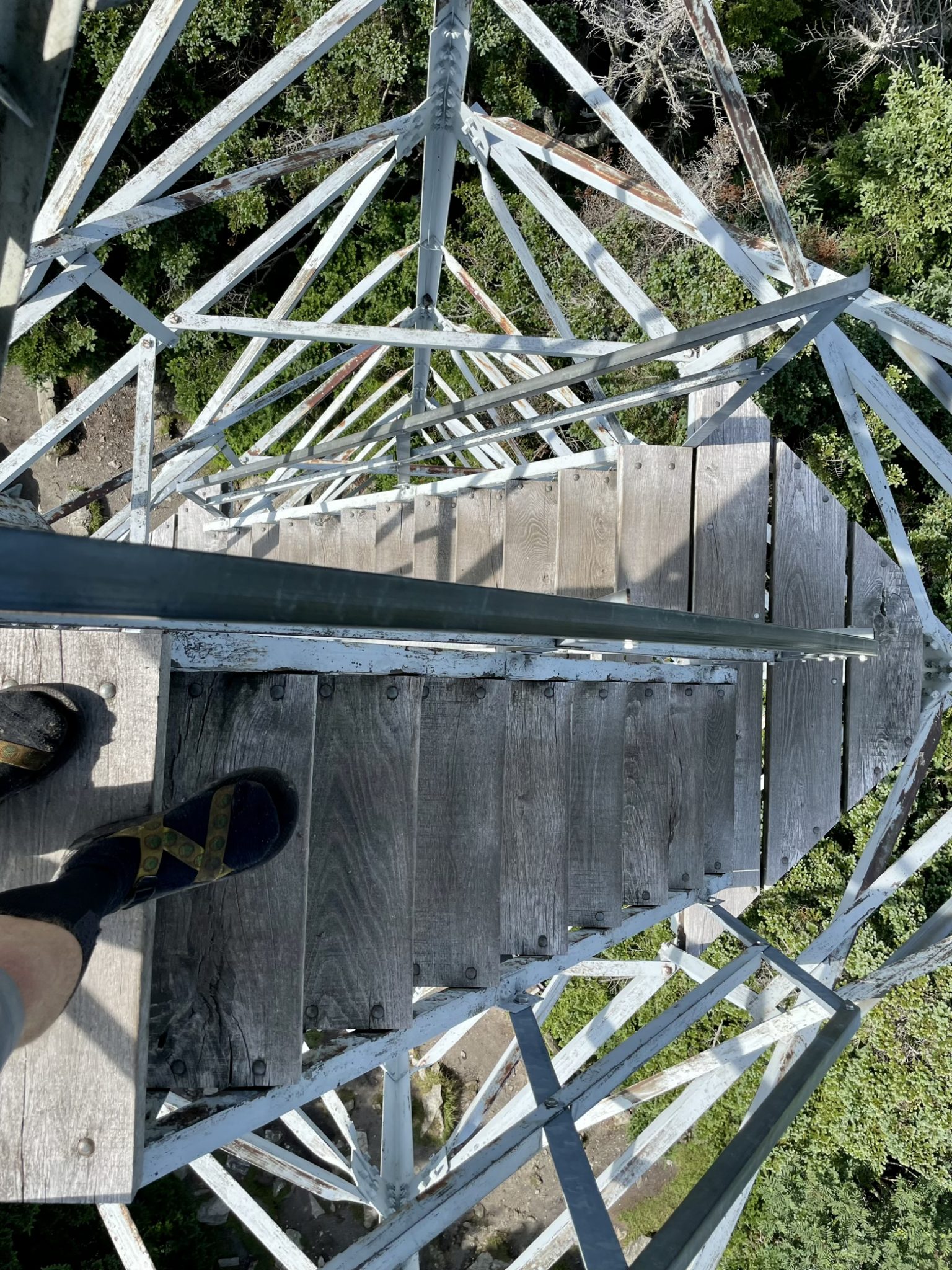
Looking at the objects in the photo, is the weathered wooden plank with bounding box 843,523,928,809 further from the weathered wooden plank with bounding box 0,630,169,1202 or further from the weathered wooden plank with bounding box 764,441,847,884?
the weathered wooden plank with bounding box 0,630,169,1202

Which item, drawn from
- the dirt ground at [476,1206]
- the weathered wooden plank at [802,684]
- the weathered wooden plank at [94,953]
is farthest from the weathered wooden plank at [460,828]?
the dirt ground at [476,1206]

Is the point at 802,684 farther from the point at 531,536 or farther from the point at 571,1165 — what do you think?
the point at 571,1165

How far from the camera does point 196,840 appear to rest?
5.18 feet

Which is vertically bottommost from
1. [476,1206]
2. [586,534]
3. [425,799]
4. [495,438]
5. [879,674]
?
[476,1206]

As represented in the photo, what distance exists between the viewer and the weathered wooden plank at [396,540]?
4.78 m

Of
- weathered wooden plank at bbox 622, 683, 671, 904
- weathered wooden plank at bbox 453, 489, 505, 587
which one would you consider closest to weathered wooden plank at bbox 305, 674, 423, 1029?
weathered wooden plank at bbox 622, 683, 671, 904

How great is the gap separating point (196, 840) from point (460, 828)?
76 centimetres

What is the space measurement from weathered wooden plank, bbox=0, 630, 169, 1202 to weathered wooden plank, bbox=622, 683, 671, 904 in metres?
1.72

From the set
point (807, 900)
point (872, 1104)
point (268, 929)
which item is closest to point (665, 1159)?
point (872, 1104)

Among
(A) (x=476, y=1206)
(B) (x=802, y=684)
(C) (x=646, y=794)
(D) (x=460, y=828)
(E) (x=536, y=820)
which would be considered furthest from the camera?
(A) (x=476, y=1206)

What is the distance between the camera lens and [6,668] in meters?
1.60

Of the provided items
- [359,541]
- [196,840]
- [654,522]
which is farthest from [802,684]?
[196,840]

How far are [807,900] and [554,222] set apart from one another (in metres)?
6.78

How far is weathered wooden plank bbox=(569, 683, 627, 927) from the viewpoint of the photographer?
8.26ft
